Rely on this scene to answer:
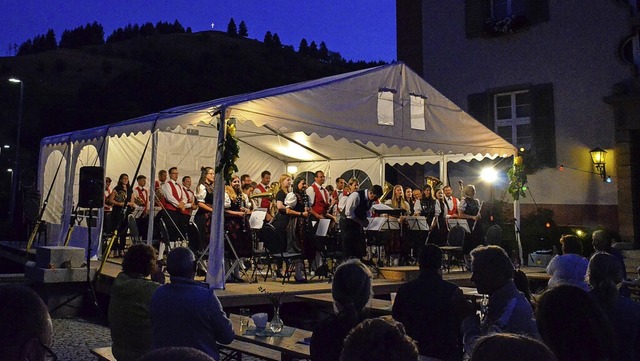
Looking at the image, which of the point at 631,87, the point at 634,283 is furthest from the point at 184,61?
the point at 634,283

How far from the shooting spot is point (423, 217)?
41.1ft

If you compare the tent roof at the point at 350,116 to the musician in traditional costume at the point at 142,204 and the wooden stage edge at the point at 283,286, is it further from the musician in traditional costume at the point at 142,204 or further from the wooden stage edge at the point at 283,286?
the wooden stage edge at the point at 283,286

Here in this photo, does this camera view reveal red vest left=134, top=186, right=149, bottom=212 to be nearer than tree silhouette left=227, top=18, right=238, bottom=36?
Yes

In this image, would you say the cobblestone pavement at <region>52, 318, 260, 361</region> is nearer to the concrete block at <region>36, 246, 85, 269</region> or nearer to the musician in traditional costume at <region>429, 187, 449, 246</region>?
the concrete block at <region>36, 246, 85, 269</region>

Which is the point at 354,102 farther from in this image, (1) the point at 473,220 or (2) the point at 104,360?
(2) the point at 104,360

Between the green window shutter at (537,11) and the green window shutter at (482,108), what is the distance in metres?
2.39

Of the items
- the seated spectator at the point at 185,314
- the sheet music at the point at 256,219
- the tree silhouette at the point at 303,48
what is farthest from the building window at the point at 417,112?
the tree silhouette at the point at 303,48

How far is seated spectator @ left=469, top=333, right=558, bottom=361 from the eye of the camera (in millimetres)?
1295

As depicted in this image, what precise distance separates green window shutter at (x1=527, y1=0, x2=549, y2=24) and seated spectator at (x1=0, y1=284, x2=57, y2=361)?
1736 cm

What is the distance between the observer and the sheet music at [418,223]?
Result: 12.4 metres

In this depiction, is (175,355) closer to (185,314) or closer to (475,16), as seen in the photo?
(185,314)

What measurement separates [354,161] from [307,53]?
7720cm

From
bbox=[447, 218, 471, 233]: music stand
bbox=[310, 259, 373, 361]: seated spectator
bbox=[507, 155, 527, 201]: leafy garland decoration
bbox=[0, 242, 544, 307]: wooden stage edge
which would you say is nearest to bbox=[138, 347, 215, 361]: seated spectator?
bbox=[310, 259, 373, 361]: seated spectator

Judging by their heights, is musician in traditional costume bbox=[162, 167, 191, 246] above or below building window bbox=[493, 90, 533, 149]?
below
